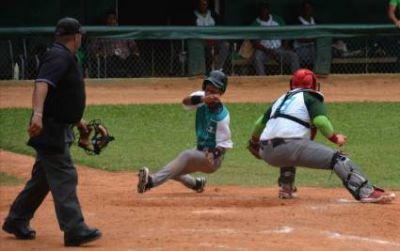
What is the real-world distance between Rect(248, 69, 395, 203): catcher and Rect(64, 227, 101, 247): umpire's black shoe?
2.46 metres

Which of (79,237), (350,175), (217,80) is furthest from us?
(217,80)

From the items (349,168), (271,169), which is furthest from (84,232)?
(271,169)

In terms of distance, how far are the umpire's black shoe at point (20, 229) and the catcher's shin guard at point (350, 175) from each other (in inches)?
109

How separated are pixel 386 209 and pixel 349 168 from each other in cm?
47

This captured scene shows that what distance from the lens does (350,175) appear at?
375 inches

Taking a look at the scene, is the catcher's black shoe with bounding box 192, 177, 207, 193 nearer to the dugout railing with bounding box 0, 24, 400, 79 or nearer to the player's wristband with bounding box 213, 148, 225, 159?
the player's wristband with bounding box 213, 148, 225, 159

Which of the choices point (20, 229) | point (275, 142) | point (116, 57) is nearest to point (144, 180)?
point (275, 142)

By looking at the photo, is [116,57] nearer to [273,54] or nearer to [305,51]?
[273,54]

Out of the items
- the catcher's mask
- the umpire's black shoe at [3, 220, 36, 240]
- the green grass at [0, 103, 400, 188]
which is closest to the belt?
the catcher's mask

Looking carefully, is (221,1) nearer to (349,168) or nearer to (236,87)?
(236,87)

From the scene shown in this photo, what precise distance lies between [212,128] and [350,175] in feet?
4.50

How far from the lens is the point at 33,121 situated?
7.59 meters

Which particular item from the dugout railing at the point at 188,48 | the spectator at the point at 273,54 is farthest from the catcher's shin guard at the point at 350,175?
the spectator at the point at 273,54

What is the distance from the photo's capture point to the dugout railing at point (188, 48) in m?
19.0
